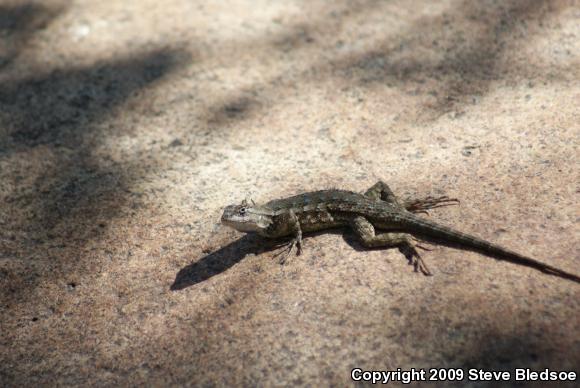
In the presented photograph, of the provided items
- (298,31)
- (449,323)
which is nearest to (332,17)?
(298,31)

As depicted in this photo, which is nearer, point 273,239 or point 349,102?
point 273,239

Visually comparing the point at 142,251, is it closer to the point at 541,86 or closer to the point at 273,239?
the point at 273,239

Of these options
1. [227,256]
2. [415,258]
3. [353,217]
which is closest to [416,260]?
[415,258]

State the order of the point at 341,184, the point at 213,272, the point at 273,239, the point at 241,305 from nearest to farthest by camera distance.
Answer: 1. the point at 241,305
2. the point at 213,272
3. the point at 273,239
4. the point at 341,184

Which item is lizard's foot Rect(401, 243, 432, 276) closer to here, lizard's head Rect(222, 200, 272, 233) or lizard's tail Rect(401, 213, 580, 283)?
lizard's tail Rect(401, 213, 580, 283)

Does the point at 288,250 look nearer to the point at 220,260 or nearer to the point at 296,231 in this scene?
the point at 296,231

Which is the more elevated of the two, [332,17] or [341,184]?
[332,17]
